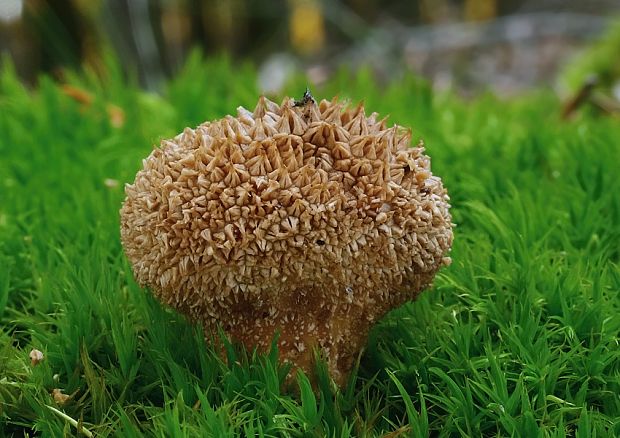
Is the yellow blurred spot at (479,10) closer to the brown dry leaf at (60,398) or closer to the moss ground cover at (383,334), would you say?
the moss ground cover at (383,334)

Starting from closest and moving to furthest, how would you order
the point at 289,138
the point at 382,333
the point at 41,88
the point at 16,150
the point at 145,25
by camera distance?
1. the point at 289,138
2. the point at 382,333
3. the point at 16,150
4. the point at 41,88
5. the point at 145,25

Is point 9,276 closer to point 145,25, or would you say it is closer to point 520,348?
point 520,348

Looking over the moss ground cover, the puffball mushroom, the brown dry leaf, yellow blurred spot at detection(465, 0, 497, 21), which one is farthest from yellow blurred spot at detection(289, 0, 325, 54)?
the brown dry leaf

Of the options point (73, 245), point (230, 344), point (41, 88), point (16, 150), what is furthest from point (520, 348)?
point (41, 88)

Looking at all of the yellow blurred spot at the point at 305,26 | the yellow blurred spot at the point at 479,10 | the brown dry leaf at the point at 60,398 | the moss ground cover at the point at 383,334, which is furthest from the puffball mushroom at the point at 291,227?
the yellow blurred spot at the point at 479,10

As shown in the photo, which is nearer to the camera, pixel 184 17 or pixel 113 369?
pixel 113 369

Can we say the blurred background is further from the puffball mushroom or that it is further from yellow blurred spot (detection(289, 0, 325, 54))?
the puffball mushroom

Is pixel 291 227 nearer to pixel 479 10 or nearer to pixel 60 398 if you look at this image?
pixel 60 398

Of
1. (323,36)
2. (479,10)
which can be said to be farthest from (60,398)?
(323,36)
